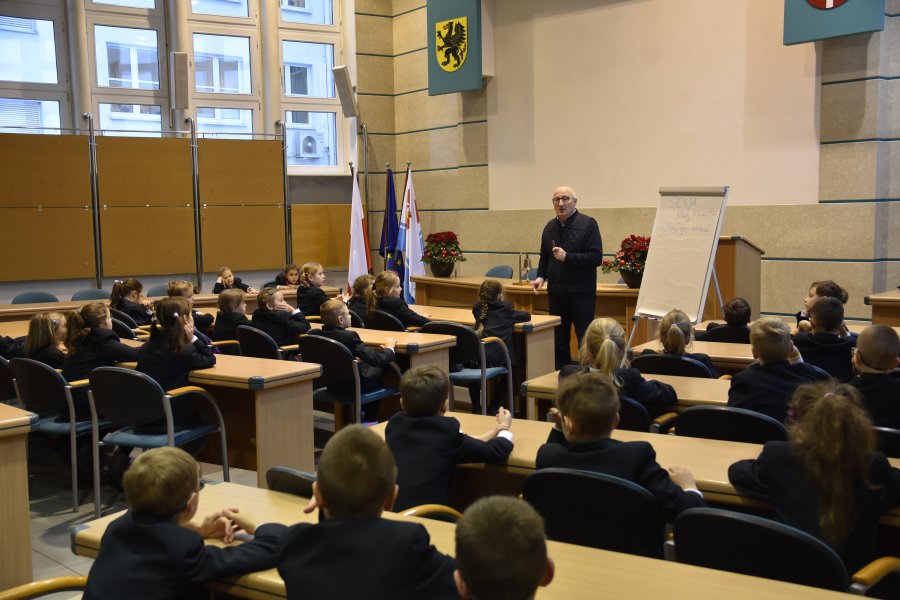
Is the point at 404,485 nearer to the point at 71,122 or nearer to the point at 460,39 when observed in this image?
the point at 460,39

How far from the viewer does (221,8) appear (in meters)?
11.1

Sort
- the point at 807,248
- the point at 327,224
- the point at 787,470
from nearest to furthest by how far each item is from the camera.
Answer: the point at 787,470, the point at 807,248, the point at 327,224

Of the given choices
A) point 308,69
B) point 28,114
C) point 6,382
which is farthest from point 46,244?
point 6,382

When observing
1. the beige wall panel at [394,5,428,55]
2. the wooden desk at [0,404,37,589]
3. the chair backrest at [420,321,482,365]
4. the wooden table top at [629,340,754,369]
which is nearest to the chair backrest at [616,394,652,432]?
the wooden table top at [629,340,754,369]

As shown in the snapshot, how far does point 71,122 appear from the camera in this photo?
10336mm

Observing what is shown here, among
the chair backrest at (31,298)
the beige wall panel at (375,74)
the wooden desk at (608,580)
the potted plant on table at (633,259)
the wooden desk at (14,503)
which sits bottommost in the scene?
the wooden desk at (14,503)

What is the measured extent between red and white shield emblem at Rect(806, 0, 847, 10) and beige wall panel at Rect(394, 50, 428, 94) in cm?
556

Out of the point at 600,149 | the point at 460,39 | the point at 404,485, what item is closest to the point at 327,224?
the point at 460,39

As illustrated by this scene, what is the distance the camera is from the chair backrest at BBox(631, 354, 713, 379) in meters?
4.30

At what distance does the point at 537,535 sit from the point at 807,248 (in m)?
6.97

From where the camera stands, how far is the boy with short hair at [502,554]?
147 centimetres

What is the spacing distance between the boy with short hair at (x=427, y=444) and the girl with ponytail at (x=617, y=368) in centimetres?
71

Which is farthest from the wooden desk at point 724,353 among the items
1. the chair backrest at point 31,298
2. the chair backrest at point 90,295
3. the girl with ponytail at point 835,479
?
the chair backrest at point 31,298

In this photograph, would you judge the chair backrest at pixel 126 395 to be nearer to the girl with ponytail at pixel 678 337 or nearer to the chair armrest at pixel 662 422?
the chair armrest at pixel 662 422
